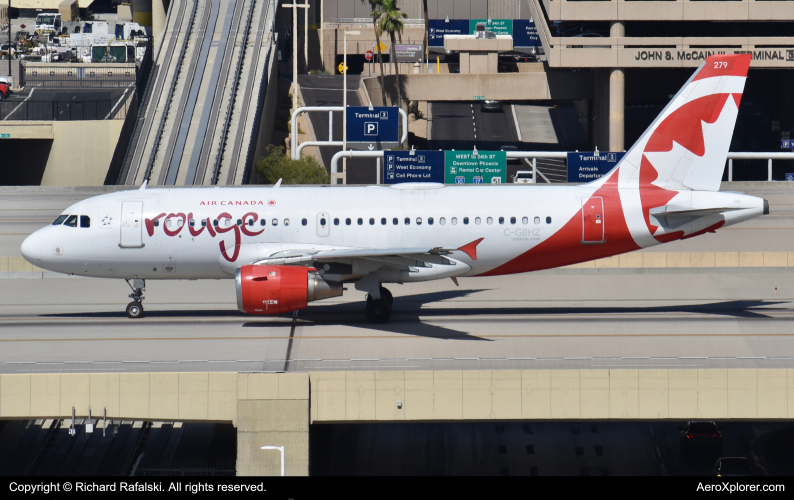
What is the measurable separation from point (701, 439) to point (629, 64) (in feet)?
166

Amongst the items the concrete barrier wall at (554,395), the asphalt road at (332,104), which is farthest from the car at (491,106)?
the concrete barrier wall at (554,395)

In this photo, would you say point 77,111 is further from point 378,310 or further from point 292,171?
point 378,310

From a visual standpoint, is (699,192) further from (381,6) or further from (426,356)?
(381,6)

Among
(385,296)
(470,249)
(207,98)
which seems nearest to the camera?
(470,249)

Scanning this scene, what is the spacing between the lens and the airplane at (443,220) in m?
31.4

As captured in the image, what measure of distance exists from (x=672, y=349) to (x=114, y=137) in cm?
5278

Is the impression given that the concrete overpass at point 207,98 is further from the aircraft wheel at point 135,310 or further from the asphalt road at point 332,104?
the aircraft wheel at point 135,310

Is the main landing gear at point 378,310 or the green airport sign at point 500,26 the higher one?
the green airport sign at point 500,26

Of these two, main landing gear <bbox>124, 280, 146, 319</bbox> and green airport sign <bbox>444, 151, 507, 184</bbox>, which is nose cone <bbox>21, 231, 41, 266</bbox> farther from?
green airport sign <bbox>444, 151, 507, 184</bbox>

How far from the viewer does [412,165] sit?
5209 cm

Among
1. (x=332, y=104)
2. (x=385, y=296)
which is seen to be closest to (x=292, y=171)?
(x=385, y=296)

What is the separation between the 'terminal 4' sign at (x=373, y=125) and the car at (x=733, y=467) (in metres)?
29.8

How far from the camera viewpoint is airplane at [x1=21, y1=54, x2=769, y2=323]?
31375mm

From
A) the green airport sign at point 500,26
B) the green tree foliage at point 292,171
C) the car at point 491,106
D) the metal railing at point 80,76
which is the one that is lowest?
the green tree foliage at point 292,171
